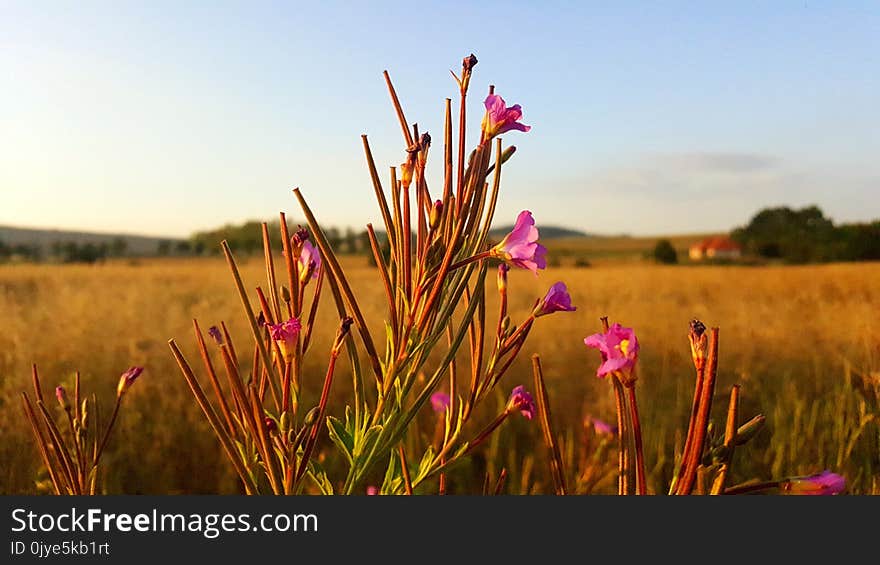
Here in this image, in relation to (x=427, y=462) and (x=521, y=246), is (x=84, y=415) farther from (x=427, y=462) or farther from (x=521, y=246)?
(x=521, y=246)

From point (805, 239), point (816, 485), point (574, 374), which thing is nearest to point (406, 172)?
point (816, 485)

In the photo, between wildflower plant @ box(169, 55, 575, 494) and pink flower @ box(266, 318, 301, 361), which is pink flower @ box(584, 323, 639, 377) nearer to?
wildflower plant @ box(169, 55, 575, 494)

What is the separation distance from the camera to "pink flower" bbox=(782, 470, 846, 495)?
0.65 meters

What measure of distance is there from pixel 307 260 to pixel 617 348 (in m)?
0.38

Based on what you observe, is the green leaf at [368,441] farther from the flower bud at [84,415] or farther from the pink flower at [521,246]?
the flower bud at [84,415]

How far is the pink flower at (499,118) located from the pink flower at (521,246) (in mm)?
91

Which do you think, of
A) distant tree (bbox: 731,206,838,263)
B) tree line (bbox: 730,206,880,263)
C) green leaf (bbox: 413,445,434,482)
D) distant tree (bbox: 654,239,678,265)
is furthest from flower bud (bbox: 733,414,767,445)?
distant tree (bbox: 654,239,678,265)

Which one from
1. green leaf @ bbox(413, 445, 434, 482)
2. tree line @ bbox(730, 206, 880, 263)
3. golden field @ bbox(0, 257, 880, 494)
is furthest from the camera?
tree line @ bbox(730, 206, 880, 263)

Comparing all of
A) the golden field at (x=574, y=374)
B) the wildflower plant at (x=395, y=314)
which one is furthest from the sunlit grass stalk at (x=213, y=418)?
the golden field at (x=574, y=374)

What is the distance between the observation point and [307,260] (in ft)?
2.67

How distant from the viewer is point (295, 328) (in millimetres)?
726

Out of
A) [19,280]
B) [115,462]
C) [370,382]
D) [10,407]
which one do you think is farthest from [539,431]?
[19,280]

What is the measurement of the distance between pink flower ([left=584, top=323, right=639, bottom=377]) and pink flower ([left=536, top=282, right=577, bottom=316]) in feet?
0.26

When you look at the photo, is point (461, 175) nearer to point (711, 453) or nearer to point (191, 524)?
point (711, 453)
